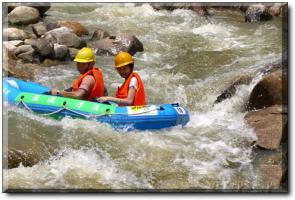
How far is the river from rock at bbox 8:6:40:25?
2625mm

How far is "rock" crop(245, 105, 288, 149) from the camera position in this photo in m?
6.26

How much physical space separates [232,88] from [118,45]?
368 cm

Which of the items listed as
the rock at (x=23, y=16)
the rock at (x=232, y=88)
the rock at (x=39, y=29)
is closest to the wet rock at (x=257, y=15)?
the rock at (x=232, y=88)

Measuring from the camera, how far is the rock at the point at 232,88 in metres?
8.33

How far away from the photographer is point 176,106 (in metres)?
7.21

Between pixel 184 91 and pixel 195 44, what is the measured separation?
3.21 m

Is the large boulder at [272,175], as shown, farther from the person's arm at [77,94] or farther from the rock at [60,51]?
the rock at [60,51]

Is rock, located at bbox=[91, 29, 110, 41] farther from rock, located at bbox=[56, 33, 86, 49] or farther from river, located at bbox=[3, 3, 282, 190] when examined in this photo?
river, located at bbox=[3, 3, 282, 190]

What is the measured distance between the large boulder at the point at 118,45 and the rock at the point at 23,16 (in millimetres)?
2086

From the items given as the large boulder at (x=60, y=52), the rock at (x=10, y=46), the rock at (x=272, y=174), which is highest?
the rock at (x=10, y=46)

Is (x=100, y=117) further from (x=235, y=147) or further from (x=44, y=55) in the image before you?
(x=44, y=55)

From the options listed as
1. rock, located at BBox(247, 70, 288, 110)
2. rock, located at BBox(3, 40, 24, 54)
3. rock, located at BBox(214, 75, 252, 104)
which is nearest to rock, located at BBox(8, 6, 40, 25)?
rock, located at BBox(3, 40, 24, 54)

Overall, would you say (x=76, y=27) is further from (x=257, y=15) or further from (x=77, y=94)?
(x=77, y=94)

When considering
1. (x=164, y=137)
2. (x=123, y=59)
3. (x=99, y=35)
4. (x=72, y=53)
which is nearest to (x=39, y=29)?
(x=99, y=35)
